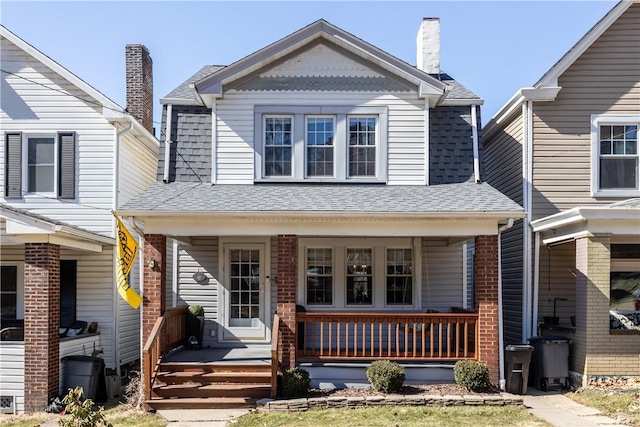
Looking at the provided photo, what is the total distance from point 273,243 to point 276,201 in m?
2.14

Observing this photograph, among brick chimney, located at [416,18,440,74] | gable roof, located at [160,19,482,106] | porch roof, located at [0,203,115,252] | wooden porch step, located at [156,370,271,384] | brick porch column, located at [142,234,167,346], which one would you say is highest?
brick chimney, located at [416,18,440,74]

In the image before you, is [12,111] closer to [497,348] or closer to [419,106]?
[419,106]

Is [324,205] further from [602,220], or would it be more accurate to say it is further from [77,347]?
[77,347]

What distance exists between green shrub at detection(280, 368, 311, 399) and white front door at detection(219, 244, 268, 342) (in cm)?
291

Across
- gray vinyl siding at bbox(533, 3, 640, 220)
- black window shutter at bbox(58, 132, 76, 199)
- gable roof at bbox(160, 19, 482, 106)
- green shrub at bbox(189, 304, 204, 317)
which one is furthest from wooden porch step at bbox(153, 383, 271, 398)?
gray vinyl siding at bbox(533, 3, 640, 220)

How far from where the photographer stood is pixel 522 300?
12062 millimetres

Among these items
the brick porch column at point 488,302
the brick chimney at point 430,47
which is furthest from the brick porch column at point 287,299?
the brick chimney at point 430,47

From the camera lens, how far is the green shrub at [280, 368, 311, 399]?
909 centimetres

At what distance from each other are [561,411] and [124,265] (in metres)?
7.67

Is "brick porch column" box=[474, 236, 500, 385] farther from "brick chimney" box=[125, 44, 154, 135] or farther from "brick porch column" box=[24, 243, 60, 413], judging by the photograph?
"brick chimney" box=[125, 44, 154, 135]

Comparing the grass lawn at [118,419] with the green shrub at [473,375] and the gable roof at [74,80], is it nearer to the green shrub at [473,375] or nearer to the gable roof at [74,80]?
the green shrub at [473,375]

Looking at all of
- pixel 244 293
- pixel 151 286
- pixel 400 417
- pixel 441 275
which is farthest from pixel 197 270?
pixel 400 417

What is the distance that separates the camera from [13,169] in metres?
12.2

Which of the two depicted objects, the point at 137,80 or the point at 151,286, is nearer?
the point at 151,286
